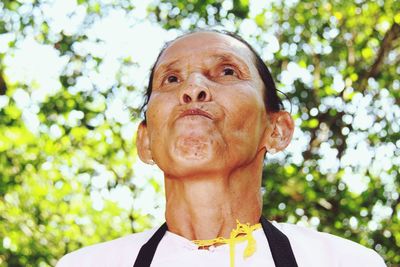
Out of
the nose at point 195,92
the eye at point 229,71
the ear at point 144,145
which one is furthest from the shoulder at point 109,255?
the eye at point 229,71

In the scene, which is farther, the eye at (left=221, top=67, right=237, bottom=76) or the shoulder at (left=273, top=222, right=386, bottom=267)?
the eye at (left=221, top=67, right=237, bottom=76)

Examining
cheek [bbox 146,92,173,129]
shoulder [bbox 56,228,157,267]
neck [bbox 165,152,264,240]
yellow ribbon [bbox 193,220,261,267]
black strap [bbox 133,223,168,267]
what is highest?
cheek [bbox 146,92,173,129]

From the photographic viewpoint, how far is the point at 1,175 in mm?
5969

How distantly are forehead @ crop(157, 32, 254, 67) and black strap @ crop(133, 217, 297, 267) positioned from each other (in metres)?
0.61

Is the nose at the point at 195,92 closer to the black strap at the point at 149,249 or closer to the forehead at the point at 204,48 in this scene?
the forehead at the point at 204,48

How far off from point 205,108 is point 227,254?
0.49 meters

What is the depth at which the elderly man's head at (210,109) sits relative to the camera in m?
2.22

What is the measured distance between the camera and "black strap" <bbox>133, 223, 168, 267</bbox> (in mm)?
2264

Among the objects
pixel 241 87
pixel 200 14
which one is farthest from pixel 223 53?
pixel 200 14

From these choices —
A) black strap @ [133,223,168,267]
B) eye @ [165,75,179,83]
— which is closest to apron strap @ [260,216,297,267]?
black strap @ [133,223,168,267]

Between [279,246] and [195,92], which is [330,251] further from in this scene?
[195,92]

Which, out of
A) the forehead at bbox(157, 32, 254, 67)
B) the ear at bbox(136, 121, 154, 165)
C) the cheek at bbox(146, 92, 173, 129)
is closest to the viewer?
the cheek at bbox(146, 92, 173, 129)

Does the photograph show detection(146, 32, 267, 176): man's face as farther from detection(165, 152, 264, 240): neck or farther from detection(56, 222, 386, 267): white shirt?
detection(56, 222, 386, 267): white shirt

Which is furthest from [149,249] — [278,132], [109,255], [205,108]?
[278,132]
